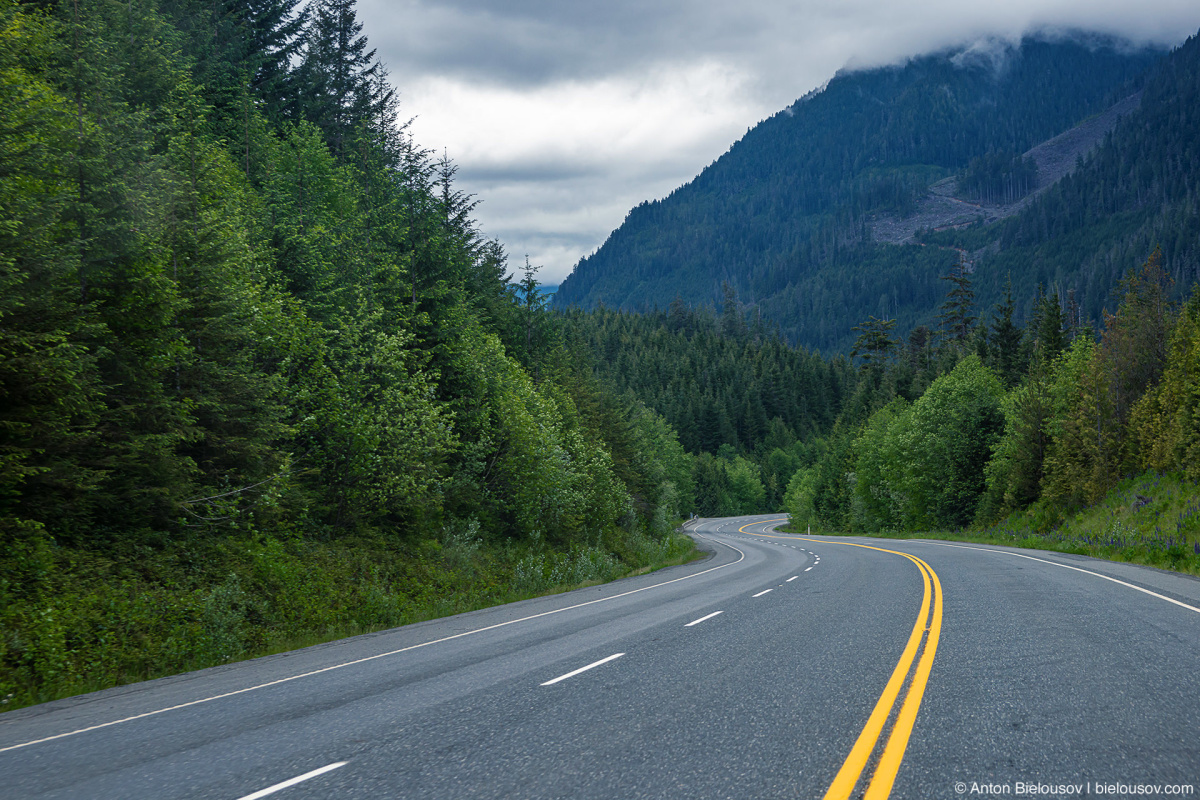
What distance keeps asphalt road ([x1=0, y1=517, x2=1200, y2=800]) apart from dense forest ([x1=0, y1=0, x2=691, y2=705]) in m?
2.19

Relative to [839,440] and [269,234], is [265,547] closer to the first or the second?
[269,234]

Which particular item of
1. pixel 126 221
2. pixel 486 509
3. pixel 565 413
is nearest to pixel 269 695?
pixel 126 221

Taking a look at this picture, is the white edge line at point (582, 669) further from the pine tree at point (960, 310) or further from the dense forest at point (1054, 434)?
the pine tree at point (960, 310)

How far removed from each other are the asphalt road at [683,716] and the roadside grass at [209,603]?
925 mm

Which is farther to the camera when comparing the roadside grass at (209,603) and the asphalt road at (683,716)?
the roadside grass at (209,603)

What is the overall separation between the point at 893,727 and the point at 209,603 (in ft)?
35.7

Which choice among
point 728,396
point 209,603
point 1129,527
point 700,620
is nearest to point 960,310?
point 728,396

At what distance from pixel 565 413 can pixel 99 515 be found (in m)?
28.5

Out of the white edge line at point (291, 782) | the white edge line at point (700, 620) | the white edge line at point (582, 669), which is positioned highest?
the white edge line at point (291, 782)

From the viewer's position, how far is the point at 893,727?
225 inches

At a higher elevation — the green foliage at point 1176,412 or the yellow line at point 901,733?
the green foliage at point 1176,412

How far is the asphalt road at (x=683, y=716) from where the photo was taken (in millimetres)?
4910

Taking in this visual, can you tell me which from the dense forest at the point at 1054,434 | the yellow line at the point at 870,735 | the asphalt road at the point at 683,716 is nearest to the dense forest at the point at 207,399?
the asphalt road at the point at 683,716

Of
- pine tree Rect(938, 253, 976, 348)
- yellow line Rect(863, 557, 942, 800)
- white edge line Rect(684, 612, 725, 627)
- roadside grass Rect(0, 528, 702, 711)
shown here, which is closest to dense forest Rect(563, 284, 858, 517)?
pine tree Rect(938, 253, 976, 348)
